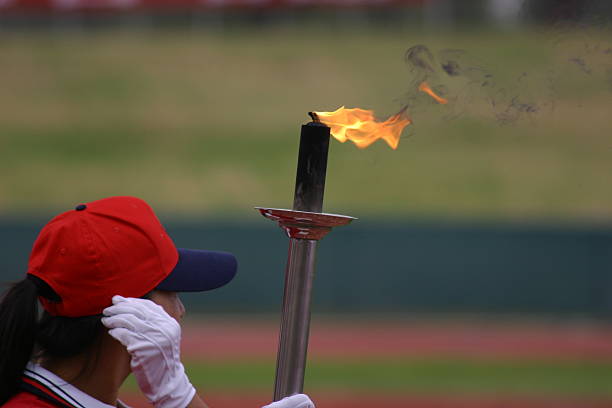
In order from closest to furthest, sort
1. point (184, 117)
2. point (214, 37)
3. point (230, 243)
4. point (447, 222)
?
point (230, 243) < point (447, 222) < point (184, 117) < point (214, 37)

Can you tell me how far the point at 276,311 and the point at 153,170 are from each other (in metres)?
9.49

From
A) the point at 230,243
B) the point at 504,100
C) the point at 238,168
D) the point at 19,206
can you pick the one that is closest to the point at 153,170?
the point at 238,168

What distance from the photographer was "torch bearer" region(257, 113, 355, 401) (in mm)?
1781

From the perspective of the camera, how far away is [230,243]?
53.0 ft

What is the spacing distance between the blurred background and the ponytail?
1412 millimetres

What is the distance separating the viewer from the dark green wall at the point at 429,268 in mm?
16234

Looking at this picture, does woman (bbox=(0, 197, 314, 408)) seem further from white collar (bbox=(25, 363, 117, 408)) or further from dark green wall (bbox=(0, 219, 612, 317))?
dark green wall (bbox=(0, 219, 612, 317))

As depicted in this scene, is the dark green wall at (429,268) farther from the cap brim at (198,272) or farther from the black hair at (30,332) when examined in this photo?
the black hair at (30,332)

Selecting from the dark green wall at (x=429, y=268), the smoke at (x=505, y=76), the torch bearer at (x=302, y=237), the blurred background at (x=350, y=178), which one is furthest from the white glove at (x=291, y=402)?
the dark green wall at (x=429, y=268)

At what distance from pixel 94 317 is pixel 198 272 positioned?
30 centimetres

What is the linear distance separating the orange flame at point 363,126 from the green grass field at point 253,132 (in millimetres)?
18404

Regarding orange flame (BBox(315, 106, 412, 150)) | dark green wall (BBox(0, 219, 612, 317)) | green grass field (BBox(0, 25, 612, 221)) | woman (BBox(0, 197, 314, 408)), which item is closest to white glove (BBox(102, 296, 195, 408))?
woman (BBox(0, 197, 314, 408))

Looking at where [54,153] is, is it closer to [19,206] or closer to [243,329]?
[19,206]

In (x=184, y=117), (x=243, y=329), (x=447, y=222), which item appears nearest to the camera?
(x=243, y=329)
